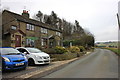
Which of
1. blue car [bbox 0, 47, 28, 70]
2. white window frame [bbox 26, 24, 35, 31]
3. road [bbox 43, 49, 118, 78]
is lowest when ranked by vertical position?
road [bbox 43, 49, 118, 78]

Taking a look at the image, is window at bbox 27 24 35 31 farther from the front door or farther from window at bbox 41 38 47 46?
window at bbox 41 38 47 46

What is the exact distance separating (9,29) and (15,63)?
15.5 m

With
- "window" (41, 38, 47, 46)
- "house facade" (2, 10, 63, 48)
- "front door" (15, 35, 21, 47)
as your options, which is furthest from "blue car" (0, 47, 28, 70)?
"window" (41, 38, 47, 46)

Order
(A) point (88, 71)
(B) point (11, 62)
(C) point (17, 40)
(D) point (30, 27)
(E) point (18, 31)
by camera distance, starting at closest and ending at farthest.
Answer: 1. (B) point (11, 62)
2. (A) point (88, 71)
3. (C) point (17, 40)
4. (E) point (18, 31)
5. (D) point (30, 27)

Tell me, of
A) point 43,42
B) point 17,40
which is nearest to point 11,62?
point 17,40

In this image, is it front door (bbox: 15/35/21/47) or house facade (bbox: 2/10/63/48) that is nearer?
house facade (bbox: 2/10/63/48)

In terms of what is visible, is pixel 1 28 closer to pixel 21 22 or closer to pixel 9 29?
pixel 9 29

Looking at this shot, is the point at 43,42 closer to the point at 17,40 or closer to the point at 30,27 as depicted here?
the point at 30,27

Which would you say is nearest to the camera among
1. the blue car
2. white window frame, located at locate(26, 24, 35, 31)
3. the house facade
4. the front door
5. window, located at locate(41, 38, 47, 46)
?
the blue car

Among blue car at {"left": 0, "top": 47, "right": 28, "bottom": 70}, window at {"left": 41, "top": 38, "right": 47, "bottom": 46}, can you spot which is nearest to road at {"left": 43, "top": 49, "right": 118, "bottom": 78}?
blue car at {"left": 0, "top": 47, "right": 28, "bottom": 70}

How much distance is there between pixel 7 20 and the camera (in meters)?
23.9

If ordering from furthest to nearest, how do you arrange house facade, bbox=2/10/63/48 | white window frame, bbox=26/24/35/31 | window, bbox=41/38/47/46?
window, bbox=41/38/47/46 → white window frame, bbox=26/24/35/31 → house facade, bbox=2/10/63/48

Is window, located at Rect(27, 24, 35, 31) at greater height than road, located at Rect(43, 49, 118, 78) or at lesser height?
greater

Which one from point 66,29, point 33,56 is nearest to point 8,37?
point 33,56
